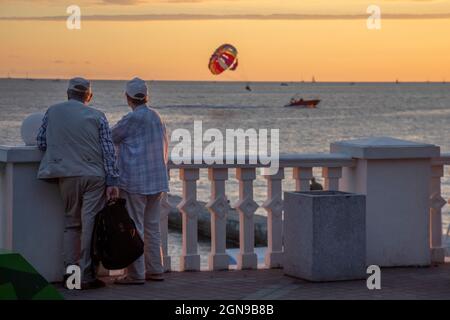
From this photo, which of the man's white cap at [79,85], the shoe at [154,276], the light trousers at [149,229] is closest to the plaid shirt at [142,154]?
the light trousers at [149,229]

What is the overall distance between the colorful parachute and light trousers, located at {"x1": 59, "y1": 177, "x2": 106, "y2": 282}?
58259 millimetres

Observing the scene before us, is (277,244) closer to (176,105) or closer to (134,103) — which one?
(134,103)

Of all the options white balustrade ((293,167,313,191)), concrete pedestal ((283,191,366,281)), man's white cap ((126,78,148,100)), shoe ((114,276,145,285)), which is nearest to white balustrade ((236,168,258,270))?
white balustrade ((293,167,313,191))

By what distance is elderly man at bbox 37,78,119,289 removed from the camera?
983 centimetres

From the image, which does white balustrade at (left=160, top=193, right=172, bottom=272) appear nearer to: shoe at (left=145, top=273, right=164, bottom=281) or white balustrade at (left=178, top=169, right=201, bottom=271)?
white balustrade at (left=178, top=169, right=201, bottom=271)

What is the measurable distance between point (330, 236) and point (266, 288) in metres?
0.70

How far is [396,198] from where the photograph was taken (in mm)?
11242

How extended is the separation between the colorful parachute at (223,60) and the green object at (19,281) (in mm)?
61614

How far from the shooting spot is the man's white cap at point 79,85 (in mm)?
9930

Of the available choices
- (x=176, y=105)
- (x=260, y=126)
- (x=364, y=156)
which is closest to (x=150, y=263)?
(x=364, y=156)

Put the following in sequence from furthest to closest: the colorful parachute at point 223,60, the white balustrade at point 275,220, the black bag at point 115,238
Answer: the colorful parachute at point 223,60 < the white balustrade at point 275,220 < the black bag at point 115,238

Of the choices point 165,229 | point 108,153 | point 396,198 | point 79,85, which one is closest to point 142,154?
point 108,153

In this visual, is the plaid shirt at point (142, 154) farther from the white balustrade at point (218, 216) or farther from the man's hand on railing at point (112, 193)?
the white balustrade at point (218, 216)

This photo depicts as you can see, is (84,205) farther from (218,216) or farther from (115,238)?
(218,216)
